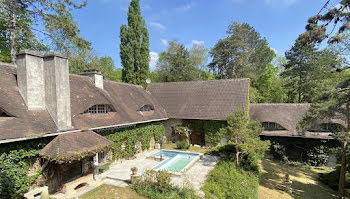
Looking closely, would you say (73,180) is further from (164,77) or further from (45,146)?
(164,77)

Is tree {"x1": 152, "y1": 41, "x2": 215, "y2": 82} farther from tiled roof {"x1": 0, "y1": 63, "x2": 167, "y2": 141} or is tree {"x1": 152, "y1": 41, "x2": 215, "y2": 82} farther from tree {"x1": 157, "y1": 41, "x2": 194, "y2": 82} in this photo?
Result: tiled roof {"x1": 0, "y1": 63, "x2": 167, "y2": 141}

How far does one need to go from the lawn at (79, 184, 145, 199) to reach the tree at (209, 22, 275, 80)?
3107cm

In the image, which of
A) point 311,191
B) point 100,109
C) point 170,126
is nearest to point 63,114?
point 100,109

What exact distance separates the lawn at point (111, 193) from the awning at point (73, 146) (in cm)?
208

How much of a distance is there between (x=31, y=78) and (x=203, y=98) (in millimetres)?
16146

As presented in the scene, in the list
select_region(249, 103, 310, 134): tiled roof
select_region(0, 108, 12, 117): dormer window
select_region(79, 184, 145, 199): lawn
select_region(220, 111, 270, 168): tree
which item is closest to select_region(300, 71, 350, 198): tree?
select_region(220, 111, 270, 168): tree

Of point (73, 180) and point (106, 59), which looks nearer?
point (73, 180)

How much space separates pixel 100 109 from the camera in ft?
45.3

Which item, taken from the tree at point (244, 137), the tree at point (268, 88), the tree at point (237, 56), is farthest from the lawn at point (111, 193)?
the tree at point (268, 88)

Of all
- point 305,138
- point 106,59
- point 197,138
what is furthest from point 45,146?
point 106,59

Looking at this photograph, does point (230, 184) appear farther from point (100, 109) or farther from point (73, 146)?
point (100, 109)

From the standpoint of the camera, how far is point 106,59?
4631 cm

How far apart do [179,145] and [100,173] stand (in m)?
8.39

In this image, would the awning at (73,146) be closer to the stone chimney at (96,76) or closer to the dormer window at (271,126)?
the stone chimney at (96,76)
